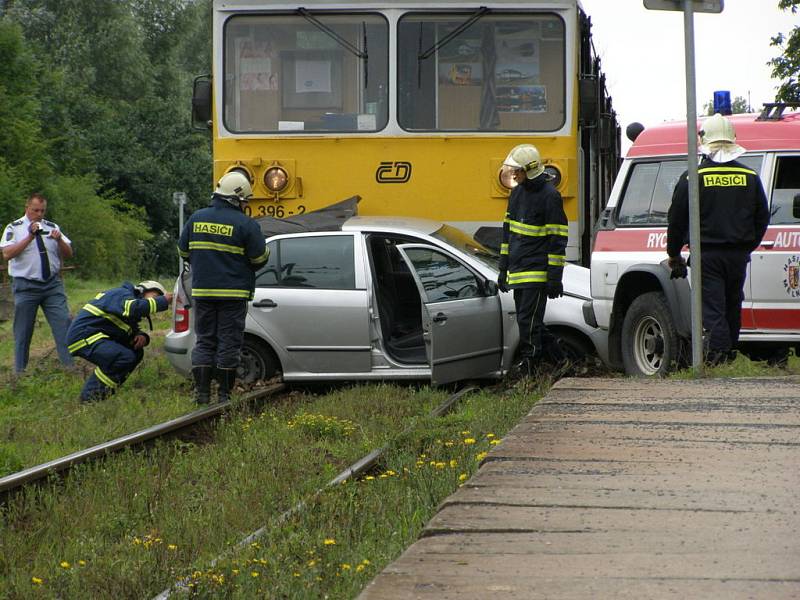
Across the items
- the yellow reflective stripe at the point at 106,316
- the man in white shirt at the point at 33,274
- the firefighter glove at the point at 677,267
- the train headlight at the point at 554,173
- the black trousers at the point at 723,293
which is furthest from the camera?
the man in white shirt at the point at 33,274

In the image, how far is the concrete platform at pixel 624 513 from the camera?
3416 millimetres

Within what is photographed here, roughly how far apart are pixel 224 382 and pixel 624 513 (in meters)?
6.35

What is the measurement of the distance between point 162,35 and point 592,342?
185 ft

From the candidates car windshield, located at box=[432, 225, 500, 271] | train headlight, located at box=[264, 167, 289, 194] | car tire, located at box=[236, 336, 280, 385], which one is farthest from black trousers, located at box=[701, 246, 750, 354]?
train headlight, located at box=[264, 167, 289, 194]

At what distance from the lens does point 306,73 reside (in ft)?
39.5

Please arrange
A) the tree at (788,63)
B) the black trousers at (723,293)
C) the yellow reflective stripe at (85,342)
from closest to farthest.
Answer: the black trousers at (723,293)
the yellow reflective stripe at (85,342)
the tree at (788,63)

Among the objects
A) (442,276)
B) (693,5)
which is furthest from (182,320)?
(693,5)

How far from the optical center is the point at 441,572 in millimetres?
3516

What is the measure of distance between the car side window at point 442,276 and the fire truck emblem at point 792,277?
2545 mm

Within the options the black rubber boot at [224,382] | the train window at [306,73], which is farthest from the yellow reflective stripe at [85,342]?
the train window at [306,73]

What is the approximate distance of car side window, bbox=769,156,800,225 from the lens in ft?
30.6

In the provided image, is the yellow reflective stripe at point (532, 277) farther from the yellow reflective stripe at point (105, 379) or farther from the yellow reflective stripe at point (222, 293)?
the yellow reflective stripe at point (105, 379)

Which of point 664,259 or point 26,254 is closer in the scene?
point 664,259

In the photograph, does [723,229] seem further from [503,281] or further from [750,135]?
[503,281]
